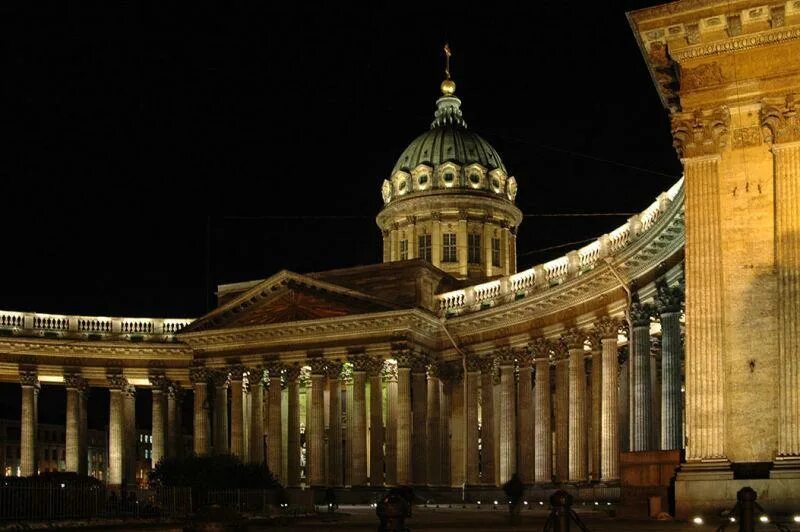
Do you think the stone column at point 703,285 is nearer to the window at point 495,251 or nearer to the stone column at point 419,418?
the stone column at point 419,418

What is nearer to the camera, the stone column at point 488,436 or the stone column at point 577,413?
the stone column at point 577,413

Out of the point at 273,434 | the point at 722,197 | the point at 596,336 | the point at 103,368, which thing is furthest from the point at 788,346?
the point at 103,368

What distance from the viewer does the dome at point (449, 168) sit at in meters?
88.2

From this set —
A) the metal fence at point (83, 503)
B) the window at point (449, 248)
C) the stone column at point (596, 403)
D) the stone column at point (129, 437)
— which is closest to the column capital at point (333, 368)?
the stone column at point (129, 437)

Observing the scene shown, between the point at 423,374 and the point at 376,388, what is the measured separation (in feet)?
9.25

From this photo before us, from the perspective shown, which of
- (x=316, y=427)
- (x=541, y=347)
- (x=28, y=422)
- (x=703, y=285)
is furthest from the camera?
(x=28, y=422)

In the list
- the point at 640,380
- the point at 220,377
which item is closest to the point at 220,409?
the point at 220,377

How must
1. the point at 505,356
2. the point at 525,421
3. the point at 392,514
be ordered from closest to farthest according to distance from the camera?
the point at 392,514, the point at 525,421, the point at 505,356

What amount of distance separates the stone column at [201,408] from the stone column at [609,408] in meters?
28.6

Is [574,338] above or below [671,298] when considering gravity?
below

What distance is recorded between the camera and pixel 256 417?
68.7 meters

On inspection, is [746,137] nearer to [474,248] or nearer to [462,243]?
[462,243]

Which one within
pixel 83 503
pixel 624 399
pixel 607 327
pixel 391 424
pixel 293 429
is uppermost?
pixel 607 327

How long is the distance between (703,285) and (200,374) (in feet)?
152
